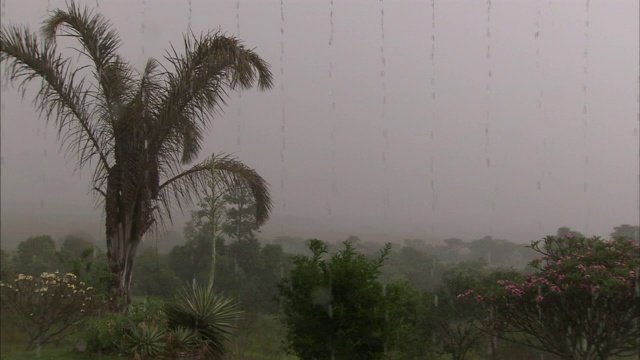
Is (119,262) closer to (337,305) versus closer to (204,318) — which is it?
(204,318)

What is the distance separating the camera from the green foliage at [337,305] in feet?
26.6

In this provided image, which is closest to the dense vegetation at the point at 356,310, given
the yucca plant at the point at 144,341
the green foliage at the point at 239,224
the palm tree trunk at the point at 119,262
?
the yucca plant at the point at 144,341

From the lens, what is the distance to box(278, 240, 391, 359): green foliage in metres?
8.11

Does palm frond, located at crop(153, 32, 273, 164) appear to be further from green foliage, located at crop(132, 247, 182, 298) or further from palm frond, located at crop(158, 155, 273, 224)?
green foliage, located at crop(132, 247, 182, 298)

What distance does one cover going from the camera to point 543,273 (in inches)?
387

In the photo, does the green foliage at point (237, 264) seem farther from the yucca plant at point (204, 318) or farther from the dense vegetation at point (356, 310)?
the yucca plant at point (204, 318)

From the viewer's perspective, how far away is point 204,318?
8883mm

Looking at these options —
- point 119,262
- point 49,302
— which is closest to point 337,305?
point 119,262

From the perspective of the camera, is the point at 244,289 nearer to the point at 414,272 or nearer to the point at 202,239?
the point at 202,239

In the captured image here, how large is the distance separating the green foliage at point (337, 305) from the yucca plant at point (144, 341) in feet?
6.77

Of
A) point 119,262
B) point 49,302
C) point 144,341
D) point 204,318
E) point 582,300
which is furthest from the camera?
point 119,262

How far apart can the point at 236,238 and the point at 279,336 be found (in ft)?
21.4

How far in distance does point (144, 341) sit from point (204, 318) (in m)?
1.09

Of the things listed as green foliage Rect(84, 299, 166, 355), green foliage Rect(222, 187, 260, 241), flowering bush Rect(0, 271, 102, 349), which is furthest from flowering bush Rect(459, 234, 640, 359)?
green foliage Rect(222, 187, 260, 241)
